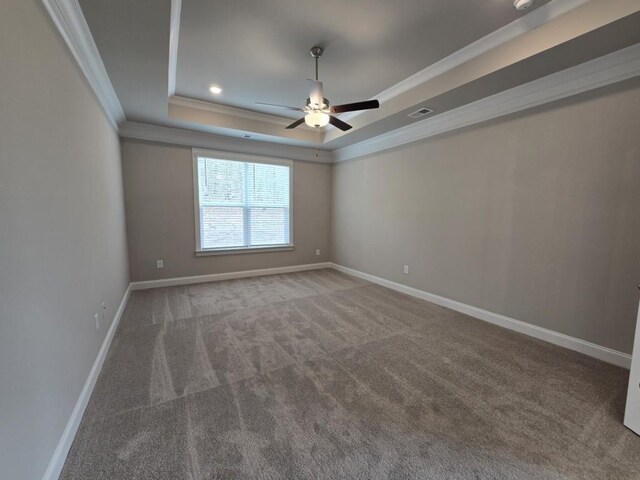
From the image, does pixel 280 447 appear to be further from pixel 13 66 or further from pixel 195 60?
pixel 195 60

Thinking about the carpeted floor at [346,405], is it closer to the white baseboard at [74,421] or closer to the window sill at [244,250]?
the white baseboard at [74,421]

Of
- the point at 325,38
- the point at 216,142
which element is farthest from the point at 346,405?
the point at 216,142

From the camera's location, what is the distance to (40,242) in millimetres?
1320

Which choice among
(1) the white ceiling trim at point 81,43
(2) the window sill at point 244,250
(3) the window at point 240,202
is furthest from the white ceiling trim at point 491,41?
(2) the window sill at point 244,250

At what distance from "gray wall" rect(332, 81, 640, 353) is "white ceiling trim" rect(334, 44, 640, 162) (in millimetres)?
99

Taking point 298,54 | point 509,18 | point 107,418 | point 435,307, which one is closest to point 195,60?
point 298,54

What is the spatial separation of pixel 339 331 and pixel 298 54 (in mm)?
2916

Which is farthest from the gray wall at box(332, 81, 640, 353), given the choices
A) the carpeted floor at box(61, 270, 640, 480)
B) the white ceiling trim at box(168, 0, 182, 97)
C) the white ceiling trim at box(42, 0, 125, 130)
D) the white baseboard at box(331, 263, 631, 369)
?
the white ceiling trim at box(42, 0, 125, 130)

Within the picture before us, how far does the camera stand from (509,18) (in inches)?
84.2

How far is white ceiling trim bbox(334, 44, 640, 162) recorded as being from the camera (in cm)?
215

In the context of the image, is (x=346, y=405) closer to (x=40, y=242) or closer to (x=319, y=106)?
(x=40, y=242)

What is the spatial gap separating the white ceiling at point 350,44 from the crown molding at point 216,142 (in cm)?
38

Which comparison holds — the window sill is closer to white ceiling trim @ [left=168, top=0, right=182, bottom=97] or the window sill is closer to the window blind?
the window blind

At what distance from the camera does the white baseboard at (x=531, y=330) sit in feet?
7.58
